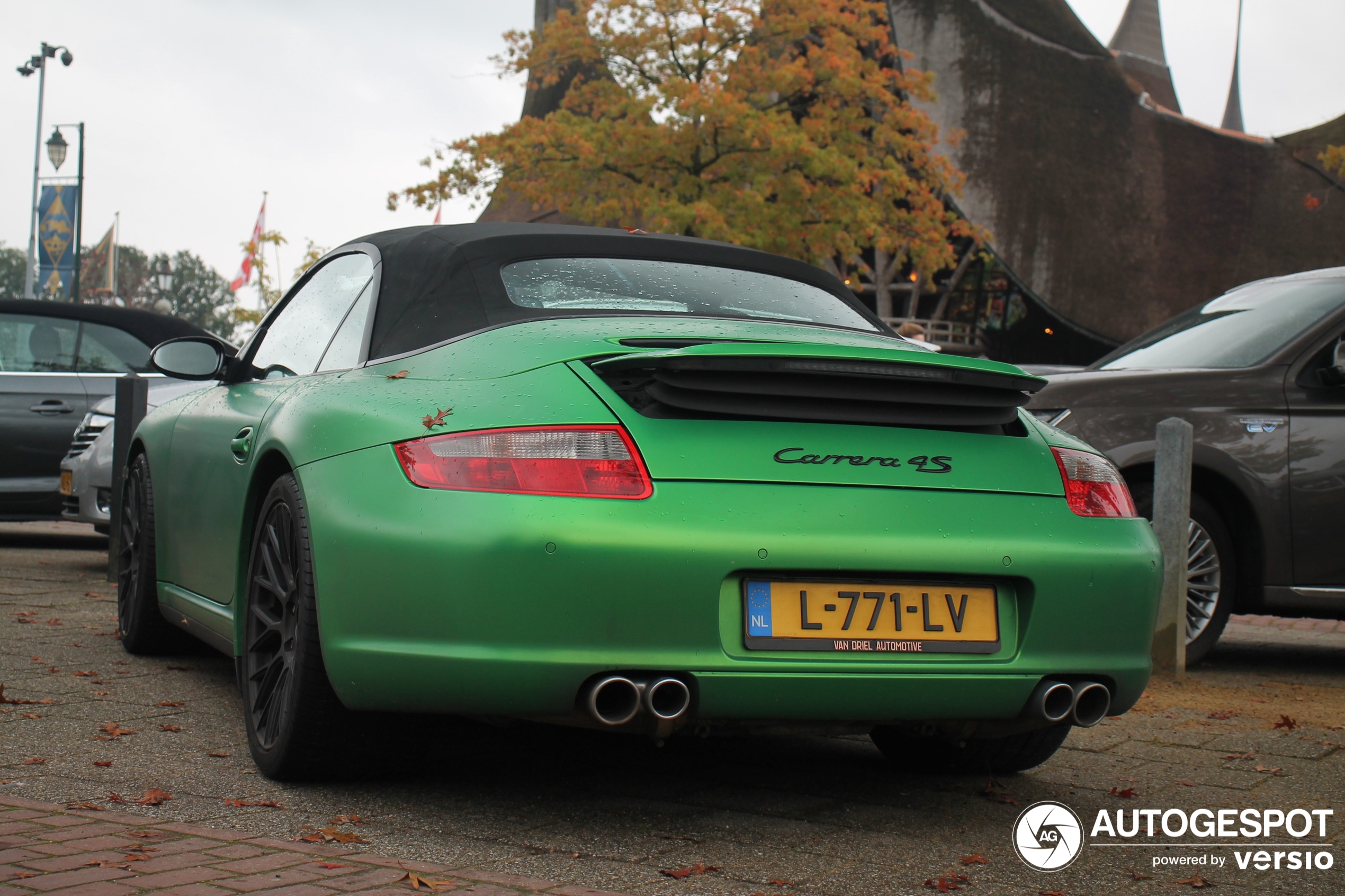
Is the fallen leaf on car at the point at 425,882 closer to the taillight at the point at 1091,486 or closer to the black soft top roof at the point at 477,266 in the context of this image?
the black soft top roof at the point at 477,266

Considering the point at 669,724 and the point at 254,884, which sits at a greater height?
the point at 669,724

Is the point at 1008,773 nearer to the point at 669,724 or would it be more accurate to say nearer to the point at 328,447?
the point at 669,724

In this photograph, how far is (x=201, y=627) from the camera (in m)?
4.43

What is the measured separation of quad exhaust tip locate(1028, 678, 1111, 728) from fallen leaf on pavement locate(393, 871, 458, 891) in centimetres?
133

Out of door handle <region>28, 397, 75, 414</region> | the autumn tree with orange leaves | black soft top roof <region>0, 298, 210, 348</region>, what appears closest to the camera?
door handle <region>28, 397, 75, 414</region>

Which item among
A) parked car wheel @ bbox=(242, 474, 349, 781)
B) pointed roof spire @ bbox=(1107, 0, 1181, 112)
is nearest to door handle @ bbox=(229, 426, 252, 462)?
parked car wheel @ bbox=(242, 474, 349, 781)

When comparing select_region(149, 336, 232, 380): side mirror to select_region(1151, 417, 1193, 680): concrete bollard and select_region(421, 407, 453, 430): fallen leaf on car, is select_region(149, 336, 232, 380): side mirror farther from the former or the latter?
select_region(1151, 417, 1193, 680): concrete bollard

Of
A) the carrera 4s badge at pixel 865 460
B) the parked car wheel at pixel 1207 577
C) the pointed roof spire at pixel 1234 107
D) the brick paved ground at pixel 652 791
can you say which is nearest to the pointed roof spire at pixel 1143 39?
the pointed roof spire at pixel 1234 107

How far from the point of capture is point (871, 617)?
3.00 metres

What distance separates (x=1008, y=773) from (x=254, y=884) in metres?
2.14

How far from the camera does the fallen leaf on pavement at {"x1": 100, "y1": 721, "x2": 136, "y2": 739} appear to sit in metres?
3.98

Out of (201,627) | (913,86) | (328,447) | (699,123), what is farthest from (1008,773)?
(913,86)

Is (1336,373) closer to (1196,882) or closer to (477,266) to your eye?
(1196,882)

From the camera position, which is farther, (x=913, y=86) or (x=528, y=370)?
(x=913, y=86)
